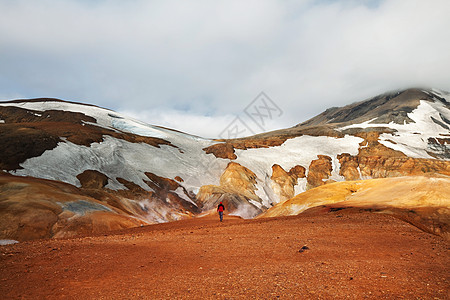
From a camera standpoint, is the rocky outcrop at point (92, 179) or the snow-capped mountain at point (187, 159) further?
the snow-capped mountain at point (187, 159)

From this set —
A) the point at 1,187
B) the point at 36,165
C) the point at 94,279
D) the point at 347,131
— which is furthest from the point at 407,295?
the point at 347,131

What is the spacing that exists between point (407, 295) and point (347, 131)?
349 ft

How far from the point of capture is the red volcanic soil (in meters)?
6.30

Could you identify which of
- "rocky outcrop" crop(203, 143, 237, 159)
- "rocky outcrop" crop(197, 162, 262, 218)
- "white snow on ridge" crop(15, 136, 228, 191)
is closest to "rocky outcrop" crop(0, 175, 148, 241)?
"white snow on ridge" crop(15, 136, 228, 191)

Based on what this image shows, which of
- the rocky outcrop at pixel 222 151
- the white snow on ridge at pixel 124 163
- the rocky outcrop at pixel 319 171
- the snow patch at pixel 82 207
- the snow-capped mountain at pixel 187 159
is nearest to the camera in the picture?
the snow patch at pixel 82 207

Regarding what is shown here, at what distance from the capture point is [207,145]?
279 feet

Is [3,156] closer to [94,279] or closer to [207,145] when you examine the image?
[94,279]

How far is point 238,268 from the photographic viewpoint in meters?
8.15

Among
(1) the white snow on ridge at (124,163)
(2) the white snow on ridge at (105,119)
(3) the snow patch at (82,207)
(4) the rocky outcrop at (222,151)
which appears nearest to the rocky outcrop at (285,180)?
(4) the rocky outcrop at (222,151)

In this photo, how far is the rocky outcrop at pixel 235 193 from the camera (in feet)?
171

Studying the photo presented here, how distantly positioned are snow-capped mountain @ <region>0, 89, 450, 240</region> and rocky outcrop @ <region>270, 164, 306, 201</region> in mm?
258

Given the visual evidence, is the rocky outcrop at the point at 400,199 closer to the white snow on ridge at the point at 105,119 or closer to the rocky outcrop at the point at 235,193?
the rocky outcrop at the point at 235,193

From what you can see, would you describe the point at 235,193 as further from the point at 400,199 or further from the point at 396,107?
the point at 396,107

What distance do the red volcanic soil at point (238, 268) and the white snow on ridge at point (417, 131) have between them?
84.9m
